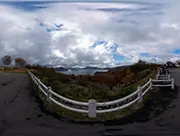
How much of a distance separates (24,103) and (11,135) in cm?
697

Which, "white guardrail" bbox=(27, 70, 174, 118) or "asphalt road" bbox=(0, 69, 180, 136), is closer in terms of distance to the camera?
"asphalt road" bbox=(0, 69, 180, 136)

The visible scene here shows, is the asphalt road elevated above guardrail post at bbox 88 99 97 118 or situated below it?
below

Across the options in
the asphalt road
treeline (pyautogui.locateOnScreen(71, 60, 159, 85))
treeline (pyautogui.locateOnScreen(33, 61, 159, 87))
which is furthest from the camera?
treeline (pyautogui.locateOnScreen(71, 60, 159, 85))

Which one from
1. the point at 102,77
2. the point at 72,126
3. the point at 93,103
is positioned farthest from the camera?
the point at 102,77

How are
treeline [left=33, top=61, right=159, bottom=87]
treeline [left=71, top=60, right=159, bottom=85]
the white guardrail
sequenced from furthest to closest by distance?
treeline [left=71, top=60, right=159, bottom=85]
treeline [left=33, top=61, right=159, bottom=87]
the white guardrail

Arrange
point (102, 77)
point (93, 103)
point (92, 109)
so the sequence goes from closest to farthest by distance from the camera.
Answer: point (93, 103) → point (92, 109) → point (102, 77)

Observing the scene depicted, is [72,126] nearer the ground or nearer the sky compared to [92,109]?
nearer the ground

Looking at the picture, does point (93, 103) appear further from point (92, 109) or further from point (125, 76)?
point (125, 76)

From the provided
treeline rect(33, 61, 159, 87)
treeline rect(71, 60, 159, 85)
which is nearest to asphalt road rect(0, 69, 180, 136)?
treeline rect(33, 61, 159, 87)

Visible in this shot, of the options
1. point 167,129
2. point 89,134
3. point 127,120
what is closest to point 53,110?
point 127,120

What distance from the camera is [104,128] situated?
36.6ft

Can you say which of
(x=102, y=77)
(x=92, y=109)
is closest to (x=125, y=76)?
(x=102, y=77)

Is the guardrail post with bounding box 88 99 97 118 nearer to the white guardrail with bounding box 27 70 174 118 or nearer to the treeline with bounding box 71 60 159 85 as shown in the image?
the white guardrail with bounding box 27 70 174 118

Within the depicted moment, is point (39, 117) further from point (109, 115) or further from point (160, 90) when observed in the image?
point (160, 90)
